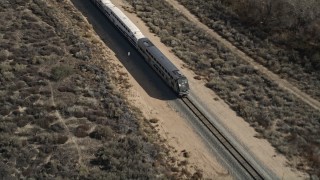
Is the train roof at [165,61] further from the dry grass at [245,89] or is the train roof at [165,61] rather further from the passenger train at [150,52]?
the dry grass at [245,89]

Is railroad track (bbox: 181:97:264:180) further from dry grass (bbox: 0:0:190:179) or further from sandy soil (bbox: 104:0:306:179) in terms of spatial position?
dry grass (bbox: 0:0:190:179)

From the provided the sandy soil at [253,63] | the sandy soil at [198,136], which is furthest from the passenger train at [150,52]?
the sandy soil at [253,63]

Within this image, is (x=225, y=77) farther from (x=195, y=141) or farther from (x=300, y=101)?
(x=195, y=141)

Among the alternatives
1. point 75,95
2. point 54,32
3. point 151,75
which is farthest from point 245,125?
point 54,32

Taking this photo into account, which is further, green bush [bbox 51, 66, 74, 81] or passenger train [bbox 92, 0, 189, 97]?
green bush [bbox 51, 66, 74, 81]

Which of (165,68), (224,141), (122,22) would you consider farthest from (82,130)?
(122,22)

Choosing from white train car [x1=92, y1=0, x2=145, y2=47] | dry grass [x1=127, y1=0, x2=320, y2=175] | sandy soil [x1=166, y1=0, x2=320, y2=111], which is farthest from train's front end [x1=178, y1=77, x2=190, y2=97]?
sandy soil [x1=166, y1=0, x2=320, y2=111]

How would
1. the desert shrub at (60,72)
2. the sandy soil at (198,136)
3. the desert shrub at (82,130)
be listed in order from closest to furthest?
the sandy soil at (198,136)
the desert shrub at (82,130)
the desert shrub at (60,72)
